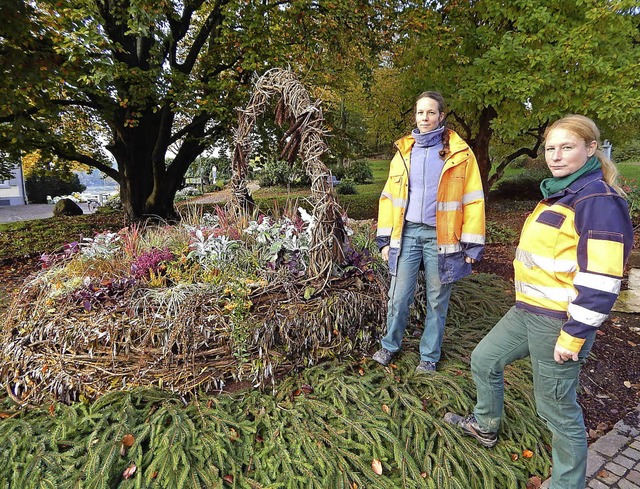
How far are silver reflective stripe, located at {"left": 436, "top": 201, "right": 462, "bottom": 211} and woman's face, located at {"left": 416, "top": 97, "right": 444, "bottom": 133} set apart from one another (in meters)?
0.49

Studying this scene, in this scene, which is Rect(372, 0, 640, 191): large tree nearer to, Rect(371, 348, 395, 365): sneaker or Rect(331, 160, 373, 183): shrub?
Rect(371, 348, 395, 365): sneaker

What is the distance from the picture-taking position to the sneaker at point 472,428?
2139mm

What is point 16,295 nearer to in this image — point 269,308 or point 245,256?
point 245,256

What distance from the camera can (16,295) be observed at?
295cm

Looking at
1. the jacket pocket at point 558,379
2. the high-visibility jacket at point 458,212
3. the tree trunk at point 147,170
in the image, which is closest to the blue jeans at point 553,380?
the jacket pocket at point 558,379

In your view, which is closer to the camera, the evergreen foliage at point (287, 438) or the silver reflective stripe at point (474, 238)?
the evergreen foliage at point (287, 438)

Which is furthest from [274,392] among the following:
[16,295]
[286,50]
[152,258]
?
[286,50]

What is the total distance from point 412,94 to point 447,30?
1.88 metres

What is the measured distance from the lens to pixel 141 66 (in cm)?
771

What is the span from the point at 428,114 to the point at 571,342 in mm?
1491

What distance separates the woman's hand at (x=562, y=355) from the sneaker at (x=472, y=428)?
804mm

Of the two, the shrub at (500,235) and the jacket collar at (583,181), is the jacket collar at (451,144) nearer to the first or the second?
the jacket collar at (583,181)

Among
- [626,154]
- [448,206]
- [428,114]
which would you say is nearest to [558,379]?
[448,206]

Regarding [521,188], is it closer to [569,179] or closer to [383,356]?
[383,356]
